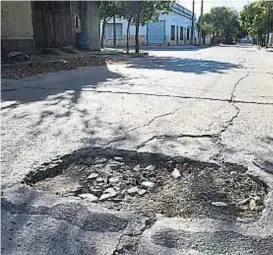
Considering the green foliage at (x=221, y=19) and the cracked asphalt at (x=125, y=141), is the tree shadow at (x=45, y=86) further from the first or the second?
the green foliage at (x=221, y=19)

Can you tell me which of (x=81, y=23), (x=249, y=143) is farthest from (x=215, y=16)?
(x=249, y=143)

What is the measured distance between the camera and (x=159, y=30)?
5269 centimetres

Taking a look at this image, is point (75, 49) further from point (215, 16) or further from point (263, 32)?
point (215, 16)

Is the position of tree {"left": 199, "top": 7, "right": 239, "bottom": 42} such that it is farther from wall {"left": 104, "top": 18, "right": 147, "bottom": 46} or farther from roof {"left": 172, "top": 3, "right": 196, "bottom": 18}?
wall {"left": 104, "top": 18, "right": 147, "bottom": 46}

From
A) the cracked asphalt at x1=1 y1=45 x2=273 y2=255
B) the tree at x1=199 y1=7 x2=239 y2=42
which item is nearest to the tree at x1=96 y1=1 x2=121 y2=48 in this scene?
the cracked asphalt at x1=1 y1=45 x2=273 y2=255

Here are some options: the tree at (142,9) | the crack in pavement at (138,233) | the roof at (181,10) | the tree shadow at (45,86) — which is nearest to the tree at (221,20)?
the roof at (181,10)

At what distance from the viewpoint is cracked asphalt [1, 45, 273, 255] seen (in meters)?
2.36

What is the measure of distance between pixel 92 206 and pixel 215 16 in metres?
78.4

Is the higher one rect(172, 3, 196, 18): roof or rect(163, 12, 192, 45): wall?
rect(172, 3, 196, 18): roof

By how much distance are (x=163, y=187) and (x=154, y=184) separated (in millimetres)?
97

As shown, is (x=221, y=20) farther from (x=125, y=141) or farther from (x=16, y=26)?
(x=125, y=141)

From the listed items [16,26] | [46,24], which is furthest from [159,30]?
[16,26]

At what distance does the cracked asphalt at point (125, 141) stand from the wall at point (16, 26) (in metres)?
6.58

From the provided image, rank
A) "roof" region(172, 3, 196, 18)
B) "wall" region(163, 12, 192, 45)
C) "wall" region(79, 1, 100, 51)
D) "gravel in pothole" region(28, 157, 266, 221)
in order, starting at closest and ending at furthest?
"gravel in pothole" region(28, 157, 266, 221), "wall" region(79, 1, 100, 51), "wall" region(163, 12, 192, 45), "roof" region(172, 3, 196, 18)
